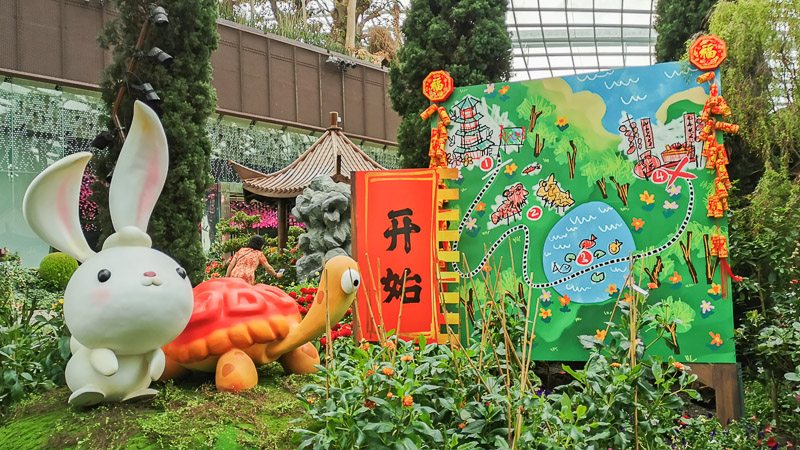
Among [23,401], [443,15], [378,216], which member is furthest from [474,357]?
[443,15]

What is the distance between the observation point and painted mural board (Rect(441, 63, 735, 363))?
4.00 meters

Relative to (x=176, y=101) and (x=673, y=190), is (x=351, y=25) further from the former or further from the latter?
(x=673, y=190)

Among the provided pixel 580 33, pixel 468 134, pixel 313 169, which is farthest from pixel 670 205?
pixel 580 33

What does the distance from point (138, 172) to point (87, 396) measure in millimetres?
1136

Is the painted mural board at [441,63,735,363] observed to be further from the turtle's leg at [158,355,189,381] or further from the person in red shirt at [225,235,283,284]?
the person in red shirt at [225,235,283,284]

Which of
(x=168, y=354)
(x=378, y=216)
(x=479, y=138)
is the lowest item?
(x=168, y=354)

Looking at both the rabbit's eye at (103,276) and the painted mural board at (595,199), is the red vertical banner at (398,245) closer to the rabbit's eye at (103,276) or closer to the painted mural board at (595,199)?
the painted mural board at (595,199)

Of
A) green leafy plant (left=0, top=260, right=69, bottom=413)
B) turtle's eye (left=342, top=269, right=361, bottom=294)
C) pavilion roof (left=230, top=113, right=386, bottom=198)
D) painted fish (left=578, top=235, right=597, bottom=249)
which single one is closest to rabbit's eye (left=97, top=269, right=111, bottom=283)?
green leafy plant (left=0, top=260, right=69, bottom=413)

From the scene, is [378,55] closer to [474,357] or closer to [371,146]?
[371,146]

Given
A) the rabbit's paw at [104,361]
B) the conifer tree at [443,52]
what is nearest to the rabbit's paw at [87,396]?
the rabbit's paw at [104,361]

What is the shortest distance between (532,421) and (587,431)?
20 cm

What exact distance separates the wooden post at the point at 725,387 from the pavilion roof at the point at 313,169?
6578 mm

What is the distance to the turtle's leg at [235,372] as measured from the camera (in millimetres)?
3354

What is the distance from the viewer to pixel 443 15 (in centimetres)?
1000
